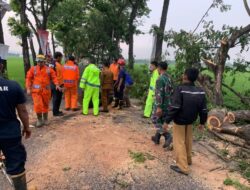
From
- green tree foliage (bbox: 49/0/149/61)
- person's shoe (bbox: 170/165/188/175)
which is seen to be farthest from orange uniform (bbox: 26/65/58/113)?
green tree foliage (bbox: 49/0/149/61)

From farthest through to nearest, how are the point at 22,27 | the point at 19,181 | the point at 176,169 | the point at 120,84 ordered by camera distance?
the point at 22,27 → the point at 120,84 → the point at 176,169 → the point at 19,181

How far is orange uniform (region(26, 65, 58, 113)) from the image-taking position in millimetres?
8570

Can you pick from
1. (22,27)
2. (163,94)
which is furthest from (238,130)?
(22,27)

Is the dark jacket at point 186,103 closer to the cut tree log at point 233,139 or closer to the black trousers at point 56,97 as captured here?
the cut tree log at point 233,139

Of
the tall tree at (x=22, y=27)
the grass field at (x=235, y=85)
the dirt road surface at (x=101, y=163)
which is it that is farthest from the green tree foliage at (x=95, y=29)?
the dirt road surface at (x=101, y=163)

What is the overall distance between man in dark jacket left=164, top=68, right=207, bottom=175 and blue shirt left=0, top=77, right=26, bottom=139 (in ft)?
8.76

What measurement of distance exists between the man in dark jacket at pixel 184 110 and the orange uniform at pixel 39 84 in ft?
12.1

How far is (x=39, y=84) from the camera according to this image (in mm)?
8594

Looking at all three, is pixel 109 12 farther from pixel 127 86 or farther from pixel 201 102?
pixel 201 102

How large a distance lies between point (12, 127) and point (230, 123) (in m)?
6.51

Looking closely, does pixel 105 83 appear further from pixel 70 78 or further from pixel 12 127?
pixel 12 127

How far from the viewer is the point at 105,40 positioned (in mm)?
25375

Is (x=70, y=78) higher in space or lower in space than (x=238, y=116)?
higher

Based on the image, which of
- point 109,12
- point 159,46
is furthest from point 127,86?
point 109,12
